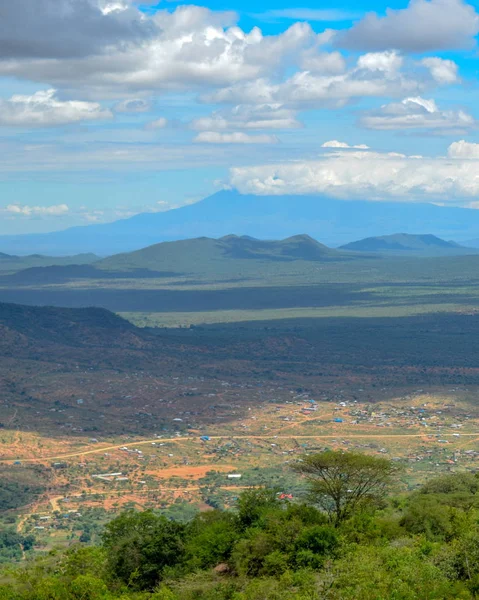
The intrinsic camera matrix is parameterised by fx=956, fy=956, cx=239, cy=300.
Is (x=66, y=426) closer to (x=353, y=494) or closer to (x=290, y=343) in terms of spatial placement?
(x=353, y=494)

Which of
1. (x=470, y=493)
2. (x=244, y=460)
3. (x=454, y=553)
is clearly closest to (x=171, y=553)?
(x=454, y=553)

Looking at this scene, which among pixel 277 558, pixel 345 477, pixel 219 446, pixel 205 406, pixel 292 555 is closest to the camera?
pixel 277 558

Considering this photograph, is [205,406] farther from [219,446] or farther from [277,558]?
[277,558]

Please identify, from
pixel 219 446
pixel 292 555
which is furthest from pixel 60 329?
pixel 292 555

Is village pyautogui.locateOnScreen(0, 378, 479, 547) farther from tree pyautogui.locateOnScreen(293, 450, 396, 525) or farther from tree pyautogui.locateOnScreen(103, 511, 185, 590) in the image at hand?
tree pyautogui.locateOnScreen(103, 511, 185, 590)

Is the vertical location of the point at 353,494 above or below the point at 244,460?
above
